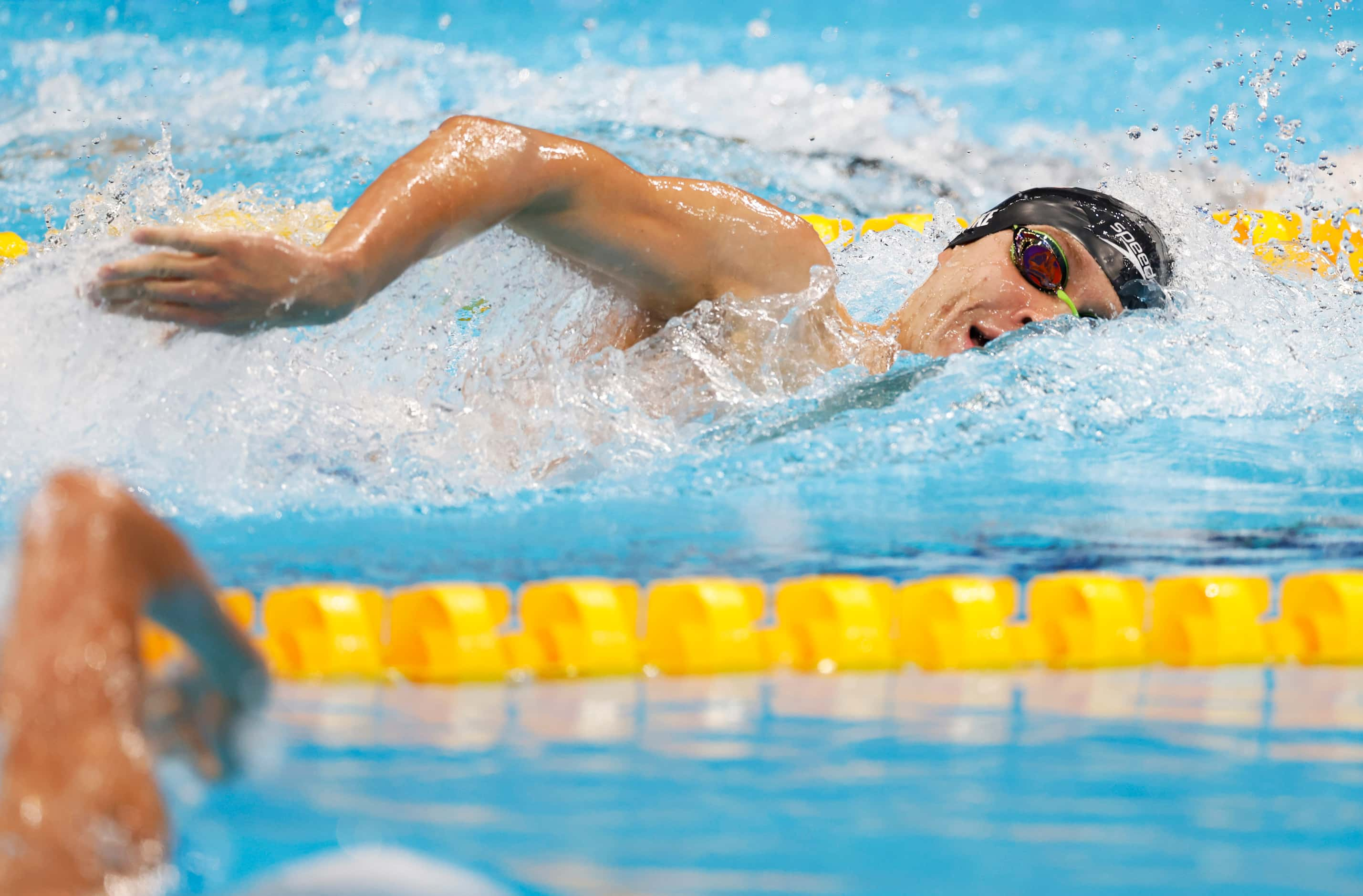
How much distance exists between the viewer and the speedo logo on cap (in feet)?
10.0

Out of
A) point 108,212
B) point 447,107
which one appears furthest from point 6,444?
point 447,107

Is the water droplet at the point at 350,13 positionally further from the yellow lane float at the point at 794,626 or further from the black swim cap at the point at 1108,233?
the yellow lane float at the point at 794,626

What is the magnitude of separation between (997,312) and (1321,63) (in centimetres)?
978

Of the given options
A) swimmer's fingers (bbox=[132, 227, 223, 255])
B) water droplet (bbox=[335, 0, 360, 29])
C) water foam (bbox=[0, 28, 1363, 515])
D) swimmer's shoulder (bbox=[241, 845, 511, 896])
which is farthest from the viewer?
water droplet (bbox=[335, 0, 360, 29])

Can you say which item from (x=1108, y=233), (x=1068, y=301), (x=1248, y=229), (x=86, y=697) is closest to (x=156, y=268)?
(x=86, y=697)

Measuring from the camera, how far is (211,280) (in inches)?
68.9

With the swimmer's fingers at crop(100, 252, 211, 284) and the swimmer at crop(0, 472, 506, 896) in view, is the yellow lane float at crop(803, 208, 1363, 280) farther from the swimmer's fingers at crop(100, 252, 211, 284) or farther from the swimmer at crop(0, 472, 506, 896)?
the swimmer at crop(0, 472, 506, 896)

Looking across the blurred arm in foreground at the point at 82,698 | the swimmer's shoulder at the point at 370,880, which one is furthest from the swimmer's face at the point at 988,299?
the blurred arm in foreground at the point at 82,698

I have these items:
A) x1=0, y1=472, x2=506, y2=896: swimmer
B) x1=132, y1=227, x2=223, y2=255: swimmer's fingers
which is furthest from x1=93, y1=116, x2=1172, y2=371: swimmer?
x1=0, y1=472, x2=506, y2=896: swimmer

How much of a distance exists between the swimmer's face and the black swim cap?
30 millimetres

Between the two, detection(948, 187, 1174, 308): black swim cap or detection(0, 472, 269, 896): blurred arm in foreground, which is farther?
detection(948, 187, 1174, 308): black swim cap

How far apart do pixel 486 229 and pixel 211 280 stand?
0.58 m

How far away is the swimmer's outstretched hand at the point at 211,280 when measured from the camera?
172 cm

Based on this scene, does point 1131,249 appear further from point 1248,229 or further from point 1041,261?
point 1248,229
